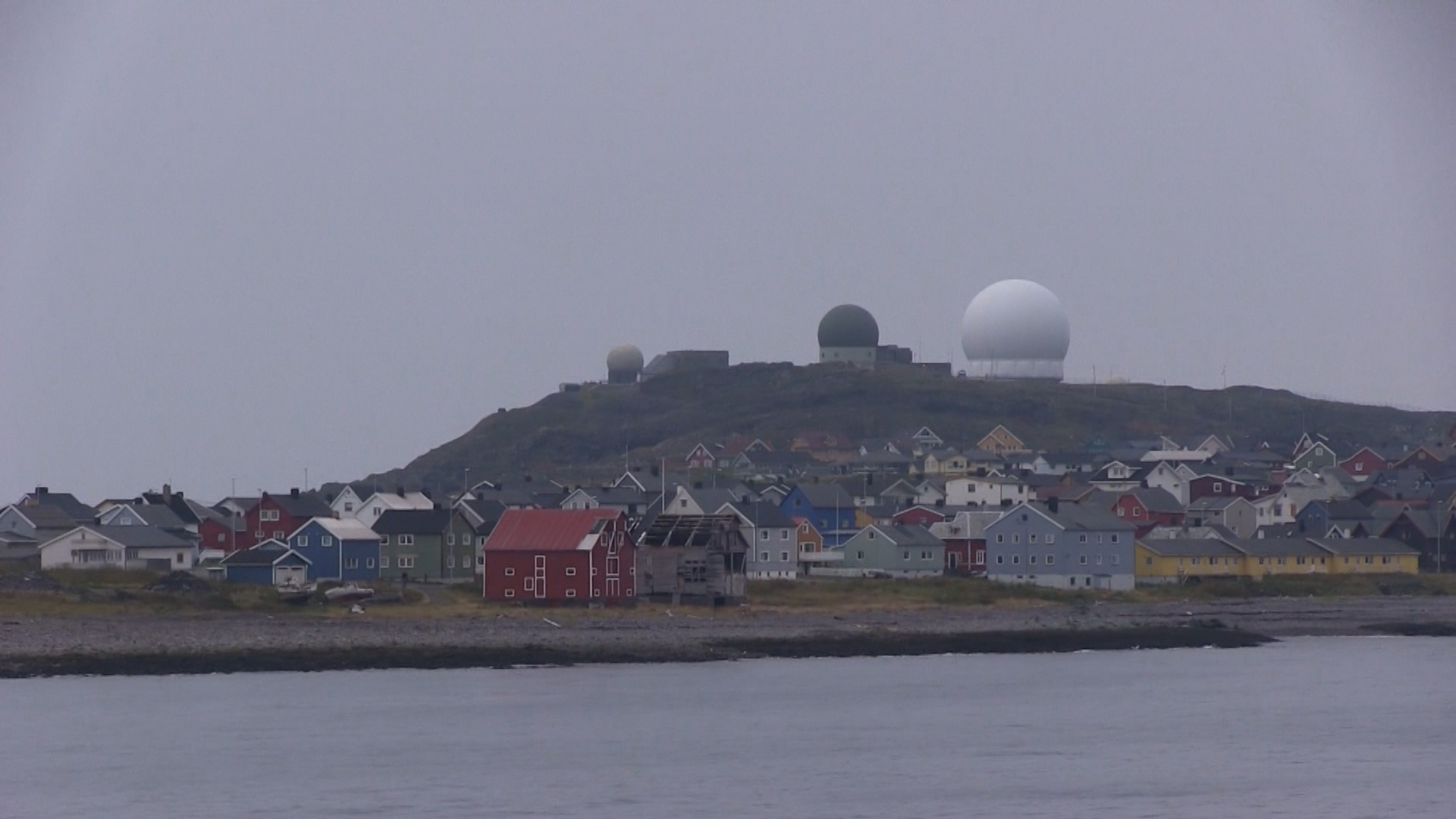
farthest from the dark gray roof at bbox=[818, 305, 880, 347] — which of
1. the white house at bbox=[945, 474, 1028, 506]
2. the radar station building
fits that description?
the white house at bbox=[945, 474, 1028, 506]

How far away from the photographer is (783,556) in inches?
2443

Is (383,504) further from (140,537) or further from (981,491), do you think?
(981,491)

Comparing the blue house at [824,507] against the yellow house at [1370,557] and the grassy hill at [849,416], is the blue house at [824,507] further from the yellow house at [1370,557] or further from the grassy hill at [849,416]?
the grassy hill at [849,416]

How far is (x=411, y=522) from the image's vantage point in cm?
5803

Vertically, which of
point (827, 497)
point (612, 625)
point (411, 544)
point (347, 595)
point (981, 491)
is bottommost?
point (612, 625)

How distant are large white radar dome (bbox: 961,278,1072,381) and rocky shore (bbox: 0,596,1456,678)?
53.8 meters

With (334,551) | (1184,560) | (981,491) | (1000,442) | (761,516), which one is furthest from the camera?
(1000,442)

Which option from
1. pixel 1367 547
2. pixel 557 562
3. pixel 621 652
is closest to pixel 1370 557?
pixel 1367 547

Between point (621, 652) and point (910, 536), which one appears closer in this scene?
point (621, 652)

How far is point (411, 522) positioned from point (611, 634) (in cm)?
1155

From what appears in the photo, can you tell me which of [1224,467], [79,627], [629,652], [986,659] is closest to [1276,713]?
[986,659]

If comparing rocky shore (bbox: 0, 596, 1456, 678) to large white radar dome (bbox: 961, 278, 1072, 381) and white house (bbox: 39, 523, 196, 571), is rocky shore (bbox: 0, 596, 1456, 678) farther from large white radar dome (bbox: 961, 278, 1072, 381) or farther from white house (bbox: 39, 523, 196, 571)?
large white radar dome (bbox: 961, 278, 1072, 381)

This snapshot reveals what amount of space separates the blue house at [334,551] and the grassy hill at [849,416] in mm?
41975

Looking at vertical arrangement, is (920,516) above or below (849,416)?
below
